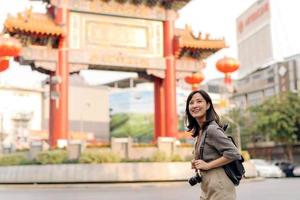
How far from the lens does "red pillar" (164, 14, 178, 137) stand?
24.3m

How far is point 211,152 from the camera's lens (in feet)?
11.5

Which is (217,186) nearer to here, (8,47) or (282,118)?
(8,47)

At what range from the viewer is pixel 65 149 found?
21016mm

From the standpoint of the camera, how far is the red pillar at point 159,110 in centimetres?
2491

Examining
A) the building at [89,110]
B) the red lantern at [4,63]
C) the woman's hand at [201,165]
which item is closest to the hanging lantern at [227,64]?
the red lantern at [4,63]

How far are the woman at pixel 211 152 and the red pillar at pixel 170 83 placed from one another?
20636 mm

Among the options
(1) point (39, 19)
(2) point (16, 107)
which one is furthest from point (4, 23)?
(2) point (16, 107)

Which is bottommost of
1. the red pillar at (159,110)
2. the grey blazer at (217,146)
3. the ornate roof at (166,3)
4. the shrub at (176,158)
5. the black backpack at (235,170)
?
the shrub at (176,158)

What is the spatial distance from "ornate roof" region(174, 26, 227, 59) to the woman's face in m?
21.2

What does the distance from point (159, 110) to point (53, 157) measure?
671cm

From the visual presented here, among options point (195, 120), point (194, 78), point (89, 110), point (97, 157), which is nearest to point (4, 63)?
point (97, 157)

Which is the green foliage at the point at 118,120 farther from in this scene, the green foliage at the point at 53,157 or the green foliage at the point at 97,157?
the green foliage at the point at 97,157

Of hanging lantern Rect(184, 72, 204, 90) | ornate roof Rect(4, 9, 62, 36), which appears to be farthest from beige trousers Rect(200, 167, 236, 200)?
hanging lantern Rect(184, 72, 204, 90)

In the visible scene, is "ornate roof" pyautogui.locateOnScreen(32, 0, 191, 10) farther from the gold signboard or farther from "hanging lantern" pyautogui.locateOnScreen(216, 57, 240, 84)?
"hanging lantern" pyautogui.locateOnScreen(216, 57, 240, 84)
